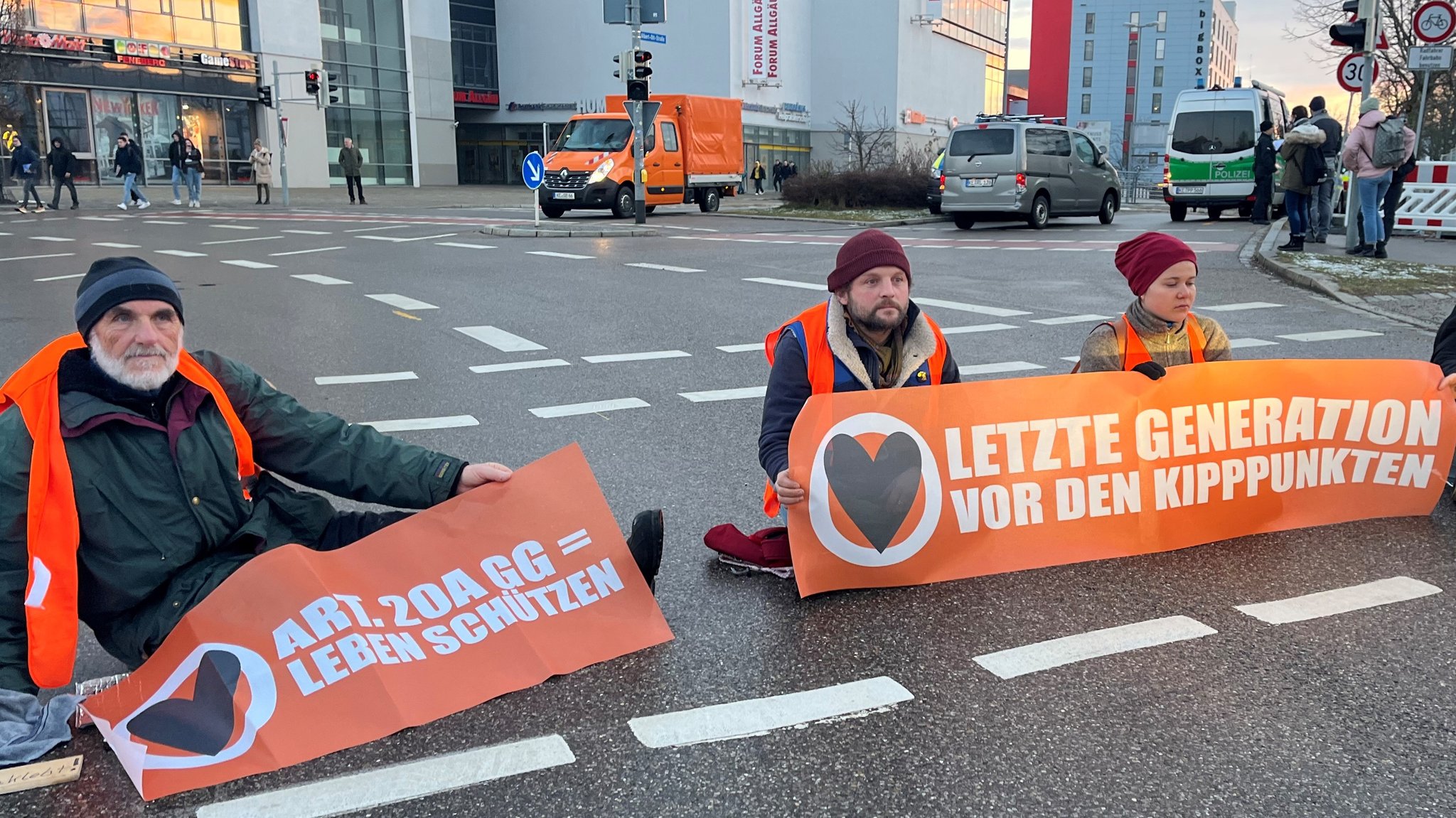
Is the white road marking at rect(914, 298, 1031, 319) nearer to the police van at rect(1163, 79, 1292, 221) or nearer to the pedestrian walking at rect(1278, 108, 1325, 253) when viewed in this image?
the pedestrian walking at rect(1278, 108, 1325, 253)

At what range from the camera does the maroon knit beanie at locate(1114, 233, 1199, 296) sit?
165 inches

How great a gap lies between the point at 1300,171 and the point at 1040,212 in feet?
23.1

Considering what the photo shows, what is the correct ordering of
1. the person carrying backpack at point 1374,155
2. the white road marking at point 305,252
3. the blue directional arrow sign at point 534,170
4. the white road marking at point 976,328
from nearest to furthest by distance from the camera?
the white road marking at point 976,328 → the person carrying backpack at point 1374,155 → the white road marking at point 305,252 → the blue directional arrow sign at point 534,170

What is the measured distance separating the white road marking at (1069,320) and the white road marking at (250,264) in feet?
31.0

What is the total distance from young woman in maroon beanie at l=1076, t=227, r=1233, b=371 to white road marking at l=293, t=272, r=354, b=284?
10475mm

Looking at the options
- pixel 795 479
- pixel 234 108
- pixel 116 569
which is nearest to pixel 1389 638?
pixel 795 479


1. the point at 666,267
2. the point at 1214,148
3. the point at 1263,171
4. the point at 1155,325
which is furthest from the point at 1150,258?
the point at 1214,148

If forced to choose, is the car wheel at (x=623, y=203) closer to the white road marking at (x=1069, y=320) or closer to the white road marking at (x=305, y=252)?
the white road marking at (x=305, y=252)

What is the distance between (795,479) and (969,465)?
627 millimetres

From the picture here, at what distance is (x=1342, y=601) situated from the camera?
377 cm

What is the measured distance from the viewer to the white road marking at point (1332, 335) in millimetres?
9234

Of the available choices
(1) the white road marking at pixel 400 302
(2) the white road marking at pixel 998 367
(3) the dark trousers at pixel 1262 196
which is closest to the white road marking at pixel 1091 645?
(2) the white road marking at pixel 998 367

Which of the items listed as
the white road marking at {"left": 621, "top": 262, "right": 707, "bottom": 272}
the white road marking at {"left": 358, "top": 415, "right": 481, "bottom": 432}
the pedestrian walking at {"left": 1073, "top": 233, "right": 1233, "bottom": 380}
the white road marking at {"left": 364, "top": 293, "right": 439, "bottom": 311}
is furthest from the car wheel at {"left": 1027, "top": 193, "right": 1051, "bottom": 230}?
the pedestrian walking at {"left": 1073, "top": 233, "right": 1233, "bottom": 380}

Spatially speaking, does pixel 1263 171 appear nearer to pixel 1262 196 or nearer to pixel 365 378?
pixel 1262 196
